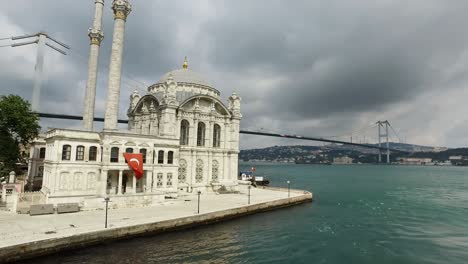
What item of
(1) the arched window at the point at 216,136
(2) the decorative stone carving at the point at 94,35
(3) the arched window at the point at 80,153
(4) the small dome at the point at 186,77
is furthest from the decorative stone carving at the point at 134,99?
(3) the arched window at the point at 80,153

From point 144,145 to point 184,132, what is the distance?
1026cm

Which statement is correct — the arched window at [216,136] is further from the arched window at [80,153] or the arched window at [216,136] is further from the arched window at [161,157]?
the arched window at [80,153]

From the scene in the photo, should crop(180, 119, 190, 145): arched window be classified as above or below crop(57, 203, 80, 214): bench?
above

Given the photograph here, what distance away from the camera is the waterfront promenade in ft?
61.0

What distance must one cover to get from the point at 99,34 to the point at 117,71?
35.1 feet

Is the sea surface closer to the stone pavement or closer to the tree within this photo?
the stone pavement

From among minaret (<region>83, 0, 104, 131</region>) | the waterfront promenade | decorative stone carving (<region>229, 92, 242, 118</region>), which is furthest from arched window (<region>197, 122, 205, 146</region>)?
minaret (<region>83, 0, 104, 131</region>)

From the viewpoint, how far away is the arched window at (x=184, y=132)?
44.1 meters

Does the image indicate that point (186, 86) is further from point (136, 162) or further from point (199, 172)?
point (136, 162)

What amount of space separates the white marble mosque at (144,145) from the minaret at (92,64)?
0.14 metres

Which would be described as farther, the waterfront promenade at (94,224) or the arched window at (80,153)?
the arched window at (80,153)

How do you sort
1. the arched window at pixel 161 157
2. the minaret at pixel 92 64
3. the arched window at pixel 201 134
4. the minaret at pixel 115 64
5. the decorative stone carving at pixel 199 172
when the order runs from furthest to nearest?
the arched window at pixel 201 134 → the decorative stone carving at pixel 199 172 → the minaret at pixel 92 64 → the arched window at pixel 161 157 → the minaret at pixel 115 64

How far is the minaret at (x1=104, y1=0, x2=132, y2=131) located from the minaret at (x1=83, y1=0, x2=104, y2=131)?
22.6 ft

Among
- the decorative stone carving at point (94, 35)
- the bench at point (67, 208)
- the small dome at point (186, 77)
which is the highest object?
the decorative stone carving at point (94, 35)
